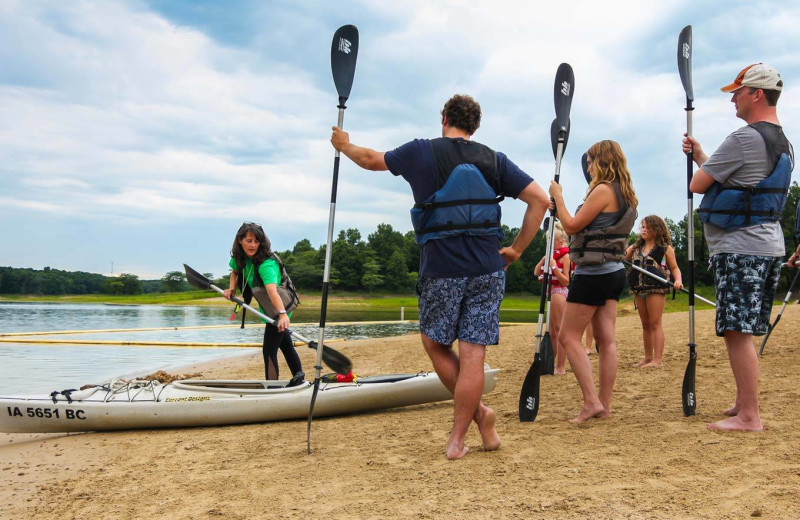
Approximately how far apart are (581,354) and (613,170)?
1.41 m

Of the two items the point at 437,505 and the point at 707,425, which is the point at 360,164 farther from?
the point at 707,425

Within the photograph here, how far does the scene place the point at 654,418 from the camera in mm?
4484

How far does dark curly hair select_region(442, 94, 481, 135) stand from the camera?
3.79 metres

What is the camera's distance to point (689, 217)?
4.80 meters

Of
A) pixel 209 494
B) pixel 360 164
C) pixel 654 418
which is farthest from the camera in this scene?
pixel 654 418

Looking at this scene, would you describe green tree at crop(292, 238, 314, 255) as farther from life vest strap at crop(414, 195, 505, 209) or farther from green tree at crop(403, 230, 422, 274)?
life vest strap at crop(414, 195, 505, 209)

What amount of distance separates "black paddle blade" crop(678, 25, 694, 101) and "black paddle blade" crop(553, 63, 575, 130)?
97 centimetres

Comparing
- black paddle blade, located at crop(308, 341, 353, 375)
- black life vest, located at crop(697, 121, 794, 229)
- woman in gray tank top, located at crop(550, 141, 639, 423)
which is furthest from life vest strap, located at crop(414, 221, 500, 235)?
black paddle blade, located at crop(308, 341, 353, 375)

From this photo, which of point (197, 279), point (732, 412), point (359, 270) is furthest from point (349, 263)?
point (732, 412)

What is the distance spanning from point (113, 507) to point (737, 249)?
13.5 ft

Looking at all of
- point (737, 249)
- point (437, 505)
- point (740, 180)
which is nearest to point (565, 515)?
point (437, 505)

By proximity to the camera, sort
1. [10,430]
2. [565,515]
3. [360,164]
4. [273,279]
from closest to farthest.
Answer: [565,515] → [360,164] → [10,430] → [273,279]

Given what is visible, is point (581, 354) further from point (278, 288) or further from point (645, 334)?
point (645, 334)

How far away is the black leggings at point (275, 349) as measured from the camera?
6223mm
